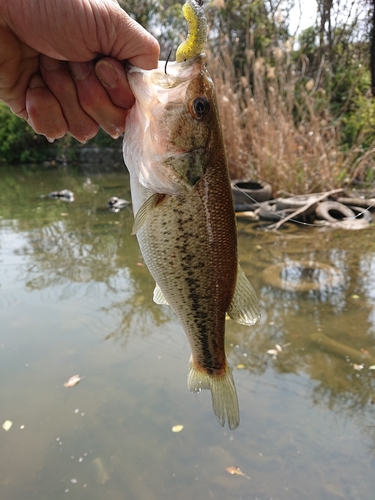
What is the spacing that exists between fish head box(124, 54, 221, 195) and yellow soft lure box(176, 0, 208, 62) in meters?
0.04

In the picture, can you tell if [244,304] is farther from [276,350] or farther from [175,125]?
[276,350]

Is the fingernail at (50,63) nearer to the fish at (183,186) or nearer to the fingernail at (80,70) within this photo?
the fingernail at (80,70)

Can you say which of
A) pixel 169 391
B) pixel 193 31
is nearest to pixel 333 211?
pixel 169 391

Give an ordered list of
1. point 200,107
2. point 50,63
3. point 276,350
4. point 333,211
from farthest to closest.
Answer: point 333,211, point 276,350, point 50,63, point 200,107

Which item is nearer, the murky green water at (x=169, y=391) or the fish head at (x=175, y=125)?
the fish head at (x=175, y=125)

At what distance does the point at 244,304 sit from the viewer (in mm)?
1785

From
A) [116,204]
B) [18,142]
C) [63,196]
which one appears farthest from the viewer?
[18,142]

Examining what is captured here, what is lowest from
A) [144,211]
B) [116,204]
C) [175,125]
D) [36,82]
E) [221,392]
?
[116,204]

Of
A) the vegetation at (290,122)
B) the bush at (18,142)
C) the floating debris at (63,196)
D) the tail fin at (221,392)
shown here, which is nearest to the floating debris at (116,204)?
the floating debris at (63,196)

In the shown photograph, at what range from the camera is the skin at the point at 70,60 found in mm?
1637

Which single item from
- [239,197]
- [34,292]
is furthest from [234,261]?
[239,197]

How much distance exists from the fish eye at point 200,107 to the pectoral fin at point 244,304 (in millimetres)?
651

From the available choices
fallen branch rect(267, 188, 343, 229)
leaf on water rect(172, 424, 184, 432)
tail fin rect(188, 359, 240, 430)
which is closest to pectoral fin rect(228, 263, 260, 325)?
tail fin rect(188, 359, 240, 430)

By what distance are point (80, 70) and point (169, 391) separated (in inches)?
93.8
